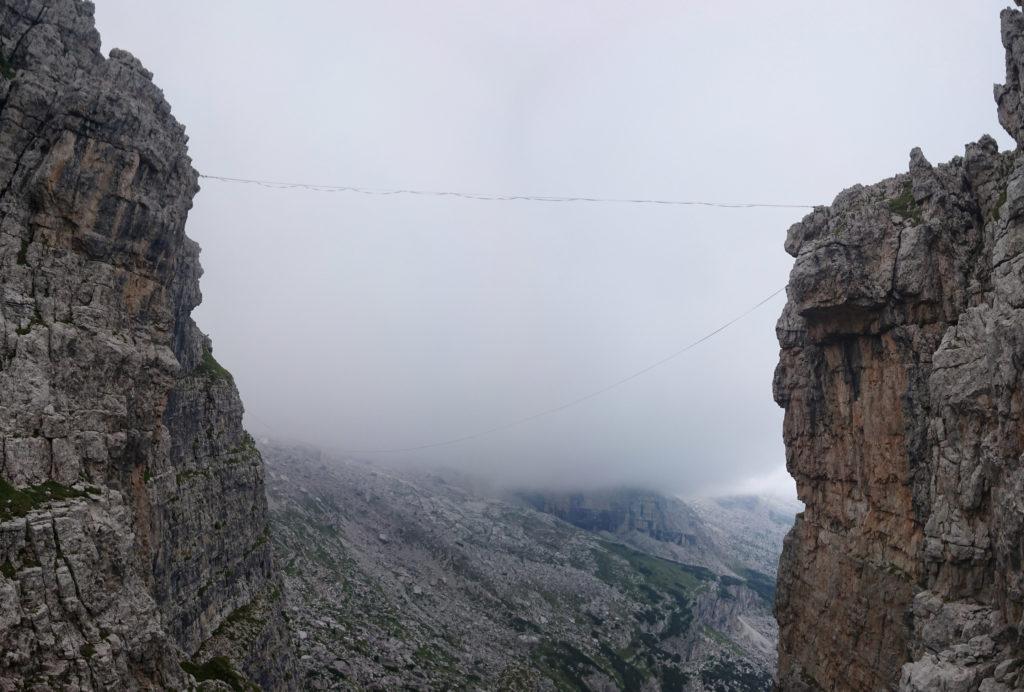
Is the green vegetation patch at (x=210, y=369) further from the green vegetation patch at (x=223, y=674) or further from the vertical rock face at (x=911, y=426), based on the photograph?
the vertical rock face at (x=911, y=426)

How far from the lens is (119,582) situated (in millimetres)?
27688

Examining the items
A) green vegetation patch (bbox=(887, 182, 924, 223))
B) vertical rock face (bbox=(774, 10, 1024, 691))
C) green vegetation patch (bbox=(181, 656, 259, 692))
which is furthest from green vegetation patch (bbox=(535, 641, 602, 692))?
green vegetation patch (bbox=(887, 182, 924, 223))

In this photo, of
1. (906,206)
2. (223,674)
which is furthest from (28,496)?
(906,206)

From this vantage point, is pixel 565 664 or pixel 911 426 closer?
pixel 911 426

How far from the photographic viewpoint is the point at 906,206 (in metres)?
41.0

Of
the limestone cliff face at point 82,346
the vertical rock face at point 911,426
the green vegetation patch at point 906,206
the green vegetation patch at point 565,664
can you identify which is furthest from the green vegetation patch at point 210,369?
the green vegetation patch at point 565,664

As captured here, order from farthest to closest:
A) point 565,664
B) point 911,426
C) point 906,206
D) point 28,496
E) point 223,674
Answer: point 565,664, point 223,674, point 906,206, point 911,426, point 28,496

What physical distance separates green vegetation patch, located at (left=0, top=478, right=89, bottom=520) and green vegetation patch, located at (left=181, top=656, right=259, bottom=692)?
3402cm

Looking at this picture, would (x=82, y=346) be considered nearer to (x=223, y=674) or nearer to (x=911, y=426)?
(x=223, y=674)

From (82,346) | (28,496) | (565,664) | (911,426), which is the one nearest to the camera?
(28,496)

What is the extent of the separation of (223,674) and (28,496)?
4212 centimetres

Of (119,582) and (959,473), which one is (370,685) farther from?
(959,473)

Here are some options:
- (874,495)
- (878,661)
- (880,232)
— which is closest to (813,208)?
(880,232)

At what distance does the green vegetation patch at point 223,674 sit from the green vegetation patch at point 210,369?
1473 inches
